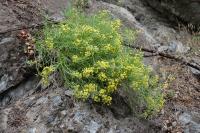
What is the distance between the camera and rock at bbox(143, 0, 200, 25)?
320 inches

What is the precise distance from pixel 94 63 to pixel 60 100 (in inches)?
22.0

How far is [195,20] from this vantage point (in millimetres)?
8234

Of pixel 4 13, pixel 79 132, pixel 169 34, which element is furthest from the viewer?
pixel 169 34

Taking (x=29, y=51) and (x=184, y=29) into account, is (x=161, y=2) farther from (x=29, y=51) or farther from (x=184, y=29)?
(x=29, y=51)

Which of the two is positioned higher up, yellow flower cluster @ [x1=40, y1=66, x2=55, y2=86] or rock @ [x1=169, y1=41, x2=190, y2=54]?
yellow flower cluster @ [x1=40, y1=66, x2=55, y2=86]

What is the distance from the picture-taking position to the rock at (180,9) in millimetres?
8125

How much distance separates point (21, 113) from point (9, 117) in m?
0.14

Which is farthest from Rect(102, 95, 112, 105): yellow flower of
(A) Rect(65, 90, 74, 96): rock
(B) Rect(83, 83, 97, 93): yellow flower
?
(A) Rect(65, 90, 74, 96): rock

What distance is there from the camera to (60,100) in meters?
4.91

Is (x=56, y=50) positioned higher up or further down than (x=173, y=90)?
higher up

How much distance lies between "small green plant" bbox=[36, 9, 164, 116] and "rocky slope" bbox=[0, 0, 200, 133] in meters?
0.19

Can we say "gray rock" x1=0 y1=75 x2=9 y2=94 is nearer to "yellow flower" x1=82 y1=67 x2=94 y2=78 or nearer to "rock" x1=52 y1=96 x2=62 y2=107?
"rock" x1=52 y1=96 x2=62 y2=107

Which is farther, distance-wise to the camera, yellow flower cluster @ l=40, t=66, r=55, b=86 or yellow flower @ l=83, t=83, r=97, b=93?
yellow flower cluster @ l=40, t=66, r=55, b=86

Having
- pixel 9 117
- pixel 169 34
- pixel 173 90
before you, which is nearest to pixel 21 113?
pixel 9 117
